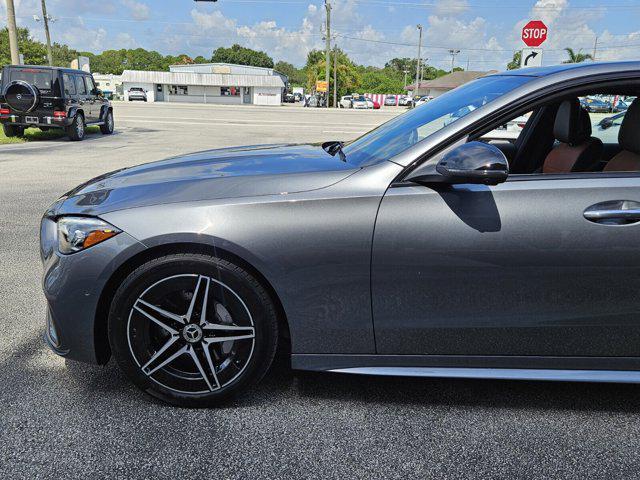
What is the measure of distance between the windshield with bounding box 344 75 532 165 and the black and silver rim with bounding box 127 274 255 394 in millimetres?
936

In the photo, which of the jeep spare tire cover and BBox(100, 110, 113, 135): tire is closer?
the jeep spare tire cover

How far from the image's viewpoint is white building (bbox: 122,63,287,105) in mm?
76562

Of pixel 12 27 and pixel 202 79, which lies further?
pixel 202 79

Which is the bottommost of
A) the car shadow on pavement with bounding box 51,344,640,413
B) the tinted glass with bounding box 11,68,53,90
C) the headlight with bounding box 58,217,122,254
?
the car shadow on pavement with bounding box 51,344,640,413

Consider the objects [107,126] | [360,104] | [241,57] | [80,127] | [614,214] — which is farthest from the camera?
[241,57]

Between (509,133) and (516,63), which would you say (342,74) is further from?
(509,133)

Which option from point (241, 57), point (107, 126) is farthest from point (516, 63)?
point (241, 57)

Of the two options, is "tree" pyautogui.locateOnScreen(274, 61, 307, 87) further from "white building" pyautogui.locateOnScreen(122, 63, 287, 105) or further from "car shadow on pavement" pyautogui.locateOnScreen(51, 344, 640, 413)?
"car shadow on pavement" pyautogui.locateOnScreen(51, 344, 640, 413)

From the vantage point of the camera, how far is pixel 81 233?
2.50m

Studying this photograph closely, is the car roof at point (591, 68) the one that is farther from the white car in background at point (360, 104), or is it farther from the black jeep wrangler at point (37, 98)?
the white car in background at point (360, 104)

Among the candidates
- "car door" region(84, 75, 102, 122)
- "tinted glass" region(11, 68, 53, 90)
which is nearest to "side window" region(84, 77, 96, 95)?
"car door" region(84, 75, 102, 122)

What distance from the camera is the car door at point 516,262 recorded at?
2381 millimetres

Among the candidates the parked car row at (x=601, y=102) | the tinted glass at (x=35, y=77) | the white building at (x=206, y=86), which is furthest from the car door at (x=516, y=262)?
the white building at (x=206, y=86)

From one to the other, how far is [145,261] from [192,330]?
14.9 inches
